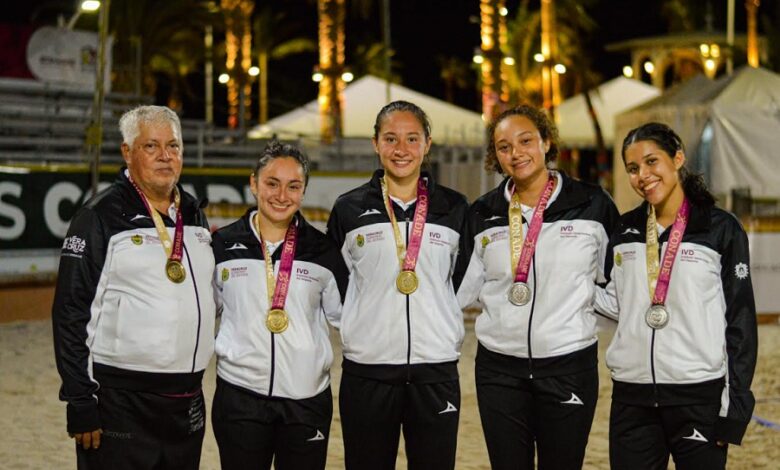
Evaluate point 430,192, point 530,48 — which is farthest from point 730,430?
point 530,48

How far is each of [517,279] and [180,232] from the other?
1.49 meters

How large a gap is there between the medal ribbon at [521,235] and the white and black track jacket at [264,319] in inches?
33.2

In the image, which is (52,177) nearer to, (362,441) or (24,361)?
(24,361)

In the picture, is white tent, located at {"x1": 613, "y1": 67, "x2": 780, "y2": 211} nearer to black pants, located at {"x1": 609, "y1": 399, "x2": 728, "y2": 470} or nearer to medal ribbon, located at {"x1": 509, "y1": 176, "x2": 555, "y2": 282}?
medal ribbon, located at {"x1": 509, "y1": 176, "x2": 555, "y2": 282}

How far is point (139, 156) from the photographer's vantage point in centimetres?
454

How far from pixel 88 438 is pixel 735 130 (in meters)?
19.6

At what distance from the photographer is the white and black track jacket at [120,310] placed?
434 cm

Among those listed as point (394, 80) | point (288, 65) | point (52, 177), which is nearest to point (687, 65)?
point (394, 80)

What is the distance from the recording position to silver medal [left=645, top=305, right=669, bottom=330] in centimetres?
447

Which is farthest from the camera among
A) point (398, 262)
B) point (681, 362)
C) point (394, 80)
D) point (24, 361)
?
point (394, 80)

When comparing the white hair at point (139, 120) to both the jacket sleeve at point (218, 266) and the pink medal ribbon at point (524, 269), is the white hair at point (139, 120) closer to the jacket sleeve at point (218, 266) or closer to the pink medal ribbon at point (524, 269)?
the jacket sleeve at point (218, 266)

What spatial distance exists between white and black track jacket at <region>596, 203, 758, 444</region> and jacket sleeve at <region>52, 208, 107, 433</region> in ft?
7.41

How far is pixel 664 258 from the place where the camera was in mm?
4516

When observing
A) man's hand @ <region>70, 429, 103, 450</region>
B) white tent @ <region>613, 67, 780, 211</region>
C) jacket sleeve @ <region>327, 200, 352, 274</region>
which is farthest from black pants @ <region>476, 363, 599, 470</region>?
white tent @ <region>613, 67, 780, 211</region>
